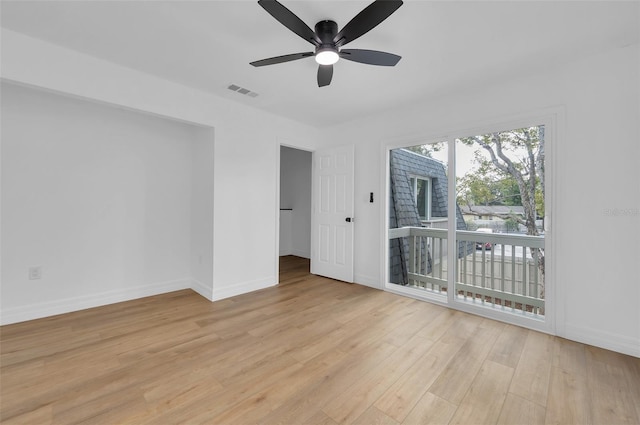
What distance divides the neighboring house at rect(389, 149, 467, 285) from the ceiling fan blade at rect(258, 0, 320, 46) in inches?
96.1

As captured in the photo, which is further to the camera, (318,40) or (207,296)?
(207,296)

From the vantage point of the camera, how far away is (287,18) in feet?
5.51

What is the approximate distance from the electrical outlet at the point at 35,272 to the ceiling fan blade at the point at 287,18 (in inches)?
134

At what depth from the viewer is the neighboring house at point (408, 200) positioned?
13.2 feet

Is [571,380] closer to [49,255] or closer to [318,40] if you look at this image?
[318,40]

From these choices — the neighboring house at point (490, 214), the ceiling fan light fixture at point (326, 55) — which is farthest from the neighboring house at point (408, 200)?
the ceiling fan light fixture at point (326, 55)

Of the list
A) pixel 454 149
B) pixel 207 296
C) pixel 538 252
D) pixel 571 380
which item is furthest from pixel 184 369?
pixel 538 252

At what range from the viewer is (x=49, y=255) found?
2895mm

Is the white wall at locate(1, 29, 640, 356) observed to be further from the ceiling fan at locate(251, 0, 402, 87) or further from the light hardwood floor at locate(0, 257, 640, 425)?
the ceiling fan at locate(251, 0, 402, 87)

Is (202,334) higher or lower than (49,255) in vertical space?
lower

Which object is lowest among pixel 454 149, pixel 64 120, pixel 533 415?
pixel 533 415

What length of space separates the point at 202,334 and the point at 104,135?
2.61 m

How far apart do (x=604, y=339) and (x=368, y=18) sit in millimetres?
3229

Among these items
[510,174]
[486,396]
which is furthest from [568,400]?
[510,174]
